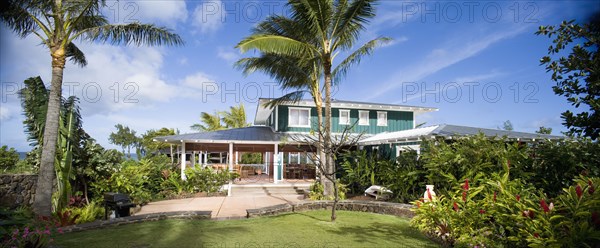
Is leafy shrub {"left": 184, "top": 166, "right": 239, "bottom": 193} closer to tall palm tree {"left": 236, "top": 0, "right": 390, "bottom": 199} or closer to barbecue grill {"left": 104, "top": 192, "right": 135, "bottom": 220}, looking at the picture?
barbecue grill {"left": 104, "top": 192, "right": 135, "bottom": 220}

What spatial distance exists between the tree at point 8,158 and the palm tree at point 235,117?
22.2 m

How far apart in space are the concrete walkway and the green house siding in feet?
20.2

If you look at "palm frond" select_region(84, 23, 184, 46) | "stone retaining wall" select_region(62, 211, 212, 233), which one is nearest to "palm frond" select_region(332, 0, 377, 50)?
"palm frond" select_region(84, 23, 184, 46)

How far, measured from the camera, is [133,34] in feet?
28.1

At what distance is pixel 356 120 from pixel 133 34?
13.7 meters

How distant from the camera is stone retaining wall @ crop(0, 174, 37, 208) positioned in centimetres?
793

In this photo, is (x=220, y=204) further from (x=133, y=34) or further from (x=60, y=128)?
(x=133, y=34)

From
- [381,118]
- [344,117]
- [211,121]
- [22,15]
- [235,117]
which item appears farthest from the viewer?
[235,117]

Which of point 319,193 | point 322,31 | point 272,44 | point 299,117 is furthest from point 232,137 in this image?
point 322,31

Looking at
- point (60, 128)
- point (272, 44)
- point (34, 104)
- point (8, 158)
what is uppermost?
point (272, 44)

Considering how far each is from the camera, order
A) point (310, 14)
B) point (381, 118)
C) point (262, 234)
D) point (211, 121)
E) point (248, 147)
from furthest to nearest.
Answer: point (211, 121), point (248, 147), point (381, 118), point (310, 14), point (262, 234)

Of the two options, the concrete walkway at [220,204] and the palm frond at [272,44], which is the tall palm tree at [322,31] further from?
the concrete walkway at [220,204]

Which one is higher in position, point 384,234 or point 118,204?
point 118,204

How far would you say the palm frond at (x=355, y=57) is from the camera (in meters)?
12.3
